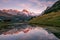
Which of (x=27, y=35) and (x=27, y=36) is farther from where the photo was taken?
(x=27, y=35)
